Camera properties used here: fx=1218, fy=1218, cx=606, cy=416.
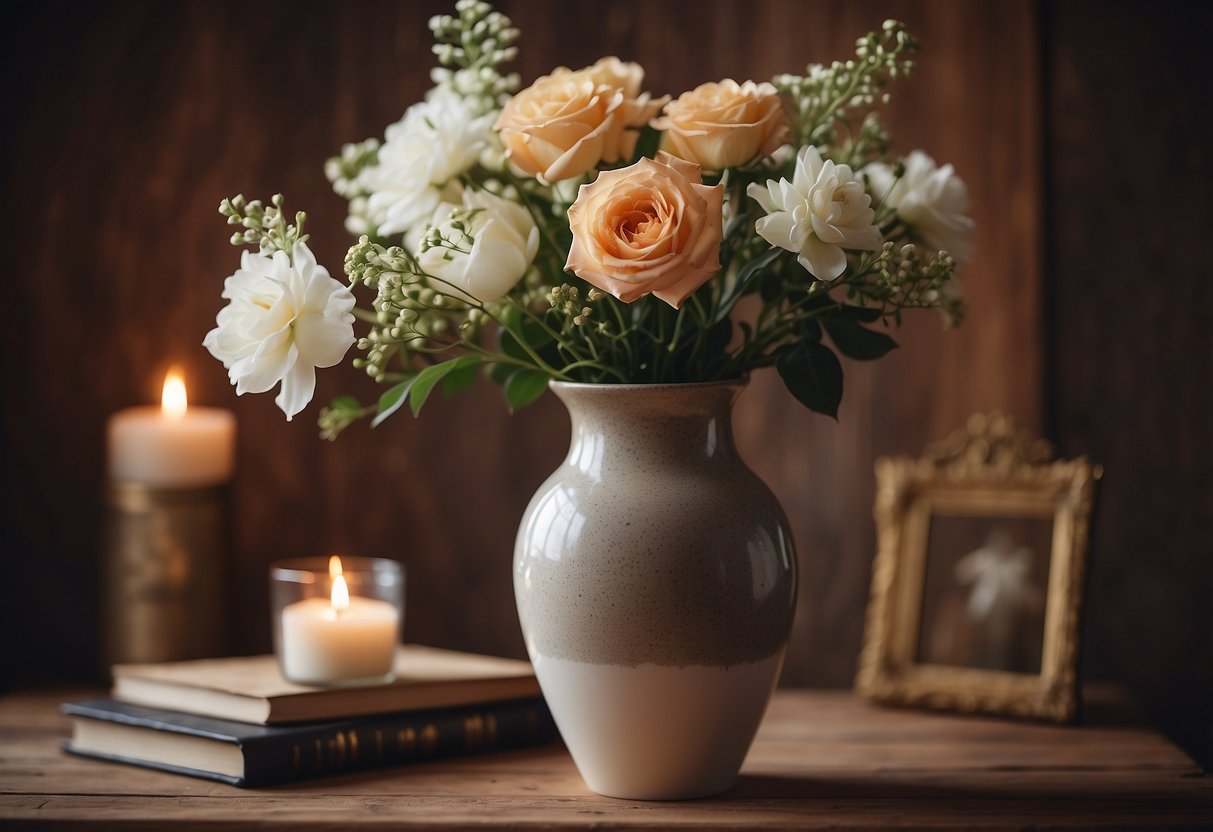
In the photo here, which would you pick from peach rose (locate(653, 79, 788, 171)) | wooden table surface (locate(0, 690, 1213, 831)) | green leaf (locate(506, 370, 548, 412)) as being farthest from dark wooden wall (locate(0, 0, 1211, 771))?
peach rose (locate(653, 79, 788, 171))

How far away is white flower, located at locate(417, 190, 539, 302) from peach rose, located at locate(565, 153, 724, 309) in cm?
7

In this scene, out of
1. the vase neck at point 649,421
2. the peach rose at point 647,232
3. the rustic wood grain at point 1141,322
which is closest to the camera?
the peach rose at point 647,232

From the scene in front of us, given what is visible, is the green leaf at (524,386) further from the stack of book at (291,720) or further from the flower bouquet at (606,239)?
the stack of book at (291,720)

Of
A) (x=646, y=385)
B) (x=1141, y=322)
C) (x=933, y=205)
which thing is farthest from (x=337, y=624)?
(x=1141, y=322)

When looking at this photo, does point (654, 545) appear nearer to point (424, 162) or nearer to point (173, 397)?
point (424, 162)

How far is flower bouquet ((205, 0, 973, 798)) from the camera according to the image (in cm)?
80

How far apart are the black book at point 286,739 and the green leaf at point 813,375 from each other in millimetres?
392

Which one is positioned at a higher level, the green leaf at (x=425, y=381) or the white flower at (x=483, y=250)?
the white flower at (x=483, y=250)

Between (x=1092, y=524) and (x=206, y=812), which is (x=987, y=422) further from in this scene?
(x=206, y=812)

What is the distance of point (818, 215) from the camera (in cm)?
80

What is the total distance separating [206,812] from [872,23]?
100 centimetres

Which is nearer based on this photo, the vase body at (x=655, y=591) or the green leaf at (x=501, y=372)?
the vase body at (x=655, y=591)

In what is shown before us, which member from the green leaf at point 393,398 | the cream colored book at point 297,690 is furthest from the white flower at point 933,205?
the cream colored book at point 297,690

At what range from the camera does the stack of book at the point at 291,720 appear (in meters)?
0.94
